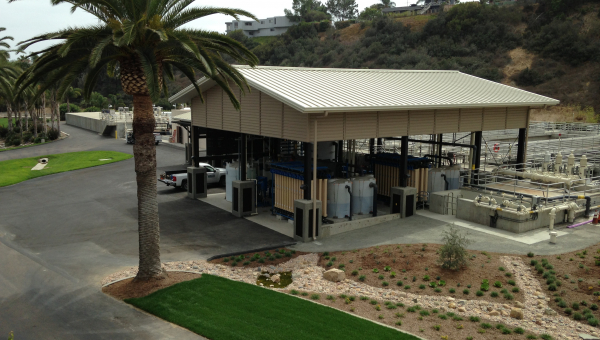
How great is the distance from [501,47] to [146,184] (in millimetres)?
77485

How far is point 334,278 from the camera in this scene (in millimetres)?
15102

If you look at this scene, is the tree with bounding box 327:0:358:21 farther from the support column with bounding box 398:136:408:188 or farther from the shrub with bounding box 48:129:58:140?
the support column with bounding box 398:136:408:188

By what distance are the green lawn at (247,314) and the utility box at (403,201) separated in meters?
10.5

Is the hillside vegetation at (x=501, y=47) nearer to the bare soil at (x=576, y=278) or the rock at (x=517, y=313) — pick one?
the bare soil at (x=576, y=278)

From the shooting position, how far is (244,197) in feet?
75.2

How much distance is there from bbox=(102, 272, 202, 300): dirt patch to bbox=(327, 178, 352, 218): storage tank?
8.04 metres

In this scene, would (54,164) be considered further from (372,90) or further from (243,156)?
(372,90)

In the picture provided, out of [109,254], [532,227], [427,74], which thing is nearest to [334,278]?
[109,254]

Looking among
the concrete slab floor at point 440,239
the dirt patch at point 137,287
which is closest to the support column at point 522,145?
the concrete slab floor at point 440,239

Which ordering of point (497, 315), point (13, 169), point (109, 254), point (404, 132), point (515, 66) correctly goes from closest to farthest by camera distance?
point (497, 315), point (109, 254), point (404, 132), point (13, 169), point (515, 66)

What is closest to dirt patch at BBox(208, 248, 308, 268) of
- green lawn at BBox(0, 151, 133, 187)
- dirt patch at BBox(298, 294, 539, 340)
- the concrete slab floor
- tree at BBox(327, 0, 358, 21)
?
the concrete slab floor

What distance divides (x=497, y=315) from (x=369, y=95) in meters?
11.5

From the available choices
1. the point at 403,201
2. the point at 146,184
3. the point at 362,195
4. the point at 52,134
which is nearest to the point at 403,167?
the point at 403,201

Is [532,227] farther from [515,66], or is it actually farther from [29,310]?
[515,66]
